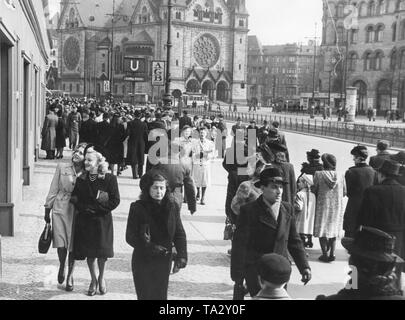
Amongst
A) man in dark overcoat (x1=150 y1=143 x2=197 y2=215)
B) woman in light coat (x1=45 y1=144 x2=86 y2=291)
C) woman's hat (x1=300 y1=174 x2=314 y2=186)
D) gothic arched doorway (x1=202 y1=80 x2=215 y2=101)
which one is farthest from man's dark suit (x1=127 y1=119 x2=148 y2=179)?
gothic arched doorway (x1=202 y1=80 x2=215 y2=101)

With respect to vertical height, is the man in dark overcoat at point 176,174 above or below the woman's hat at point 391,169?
below

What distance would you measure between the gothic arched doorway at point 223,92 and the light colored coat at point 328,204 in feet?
316

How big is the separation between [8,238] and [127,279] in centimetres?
301

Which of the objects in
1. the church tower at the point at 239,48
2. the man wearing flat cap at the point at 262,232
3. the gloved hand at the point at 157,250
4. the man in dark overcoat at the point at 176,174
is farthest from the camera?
the church tower at the point at 239,48

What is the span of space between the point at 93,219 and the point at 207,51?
98.7 m

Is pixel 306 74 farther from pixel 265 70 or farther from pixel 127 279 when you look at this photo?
pixel 127 279

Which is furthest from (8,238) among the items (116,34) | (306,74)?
(306,74)

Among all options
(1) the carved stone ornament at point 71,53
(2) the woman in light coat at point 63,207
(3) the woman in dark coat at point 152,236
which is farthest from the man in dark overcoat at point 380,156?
(1) the carved stone ornament at point 71,53

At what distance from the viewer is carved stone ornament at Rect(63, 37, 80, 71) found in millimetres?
125812

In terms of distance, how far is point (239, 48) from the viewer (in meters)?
106

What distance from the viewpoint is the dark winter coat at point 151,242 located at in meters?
5.62

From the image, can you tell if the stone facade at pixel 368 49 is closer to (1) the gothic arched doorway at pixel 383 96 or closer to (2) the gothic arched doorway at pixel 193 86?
(1) the gothic arched doorway at pixel 383 96

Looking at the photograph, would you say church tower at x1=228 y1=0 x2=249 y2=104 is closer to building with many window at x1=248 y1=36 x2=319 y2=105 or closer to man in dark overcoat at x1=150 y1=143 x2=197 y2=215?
building with many window at x1=248 y1=36 x2=319 y2=105

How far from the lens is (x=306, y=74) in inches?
5408
